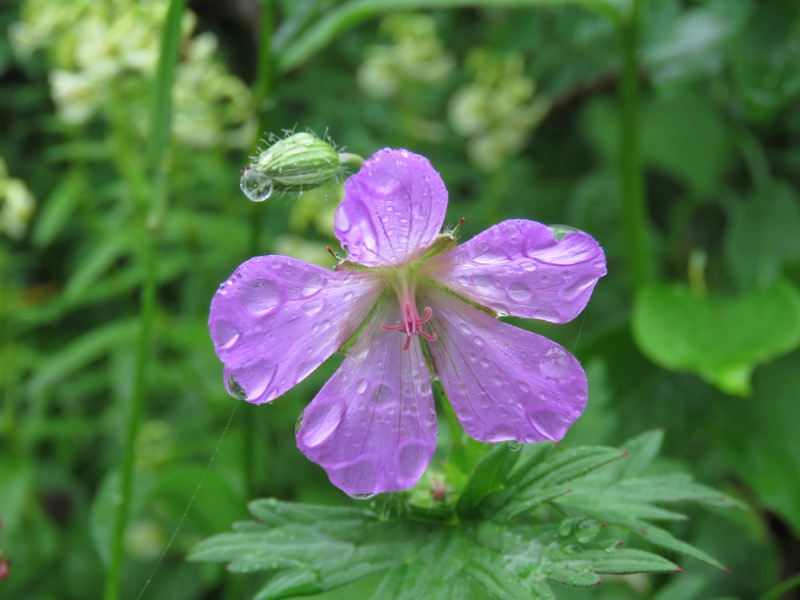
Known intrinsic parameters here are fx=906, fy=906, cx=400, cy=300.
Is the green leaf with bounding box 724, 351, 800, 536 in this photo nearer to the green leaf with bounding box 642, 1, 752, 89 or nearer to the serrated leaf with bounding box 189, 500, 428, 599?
the green leaf with bounding box 642, 1, 752, 89

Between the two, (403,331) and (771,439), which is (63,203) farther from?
(771,439)

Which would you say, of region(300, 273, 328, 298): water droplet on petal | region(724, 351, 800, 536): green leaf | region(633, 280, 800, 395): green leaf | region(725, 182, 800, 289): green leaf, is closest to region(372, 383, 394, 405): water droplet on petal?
region(300, 273, 328, 298): water droplet on petal

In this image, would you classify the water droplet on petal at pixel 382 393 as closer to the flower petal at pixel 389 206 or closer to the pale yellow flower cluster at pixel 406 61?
the flower petal at pixel 389 206

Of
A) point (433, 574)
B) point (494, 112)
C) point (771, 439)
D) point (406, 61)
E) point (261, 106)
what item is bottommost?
point (771, 439)

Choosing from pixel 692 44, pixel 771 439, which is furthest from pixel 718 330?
pixel 692 44

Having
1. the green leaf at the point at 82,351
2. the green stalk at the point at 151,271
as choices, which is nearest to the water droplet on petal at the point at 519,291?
the green stalk at the point at 151,271
